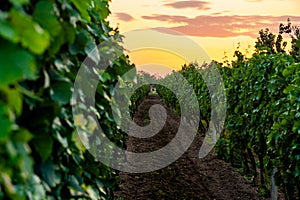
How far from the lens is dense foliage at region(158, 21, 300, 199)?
6.33 metres

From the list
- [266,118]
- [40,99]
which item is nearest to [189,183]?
[266,118]

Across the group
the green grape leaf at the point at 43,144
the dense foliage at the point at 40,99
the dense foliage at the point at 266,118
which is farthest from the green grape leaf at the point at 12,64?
the dense foliage at the point at 266,118

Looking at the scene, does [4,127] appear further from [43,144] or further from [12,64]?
[43,144]

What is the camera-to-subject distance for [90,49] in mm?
2873

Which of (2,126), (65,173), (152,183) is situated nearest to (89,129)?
(65,173)

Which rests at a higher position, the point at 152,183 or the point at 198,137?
the point at 198,137

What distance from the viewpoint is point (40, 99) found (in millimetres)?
1968

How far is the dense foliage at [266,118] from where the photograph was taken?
20.8ft

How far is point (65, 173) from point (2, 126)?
1.18 metres

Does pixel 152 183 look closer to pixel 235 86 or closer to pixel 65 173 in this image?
pixel 235 86

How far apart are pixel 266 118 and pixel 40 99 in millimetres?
6650

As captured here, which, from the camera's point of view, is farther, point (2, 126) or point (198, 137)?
point (198, 137)

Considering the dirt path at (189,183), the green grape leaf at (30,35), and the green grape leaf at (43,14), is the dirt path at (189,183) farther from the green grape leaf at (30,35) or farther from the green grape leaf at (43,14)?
the green grape leaf at (30,35)

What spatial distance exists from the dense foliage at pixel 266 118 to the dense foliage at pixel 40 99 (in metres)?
3.67
